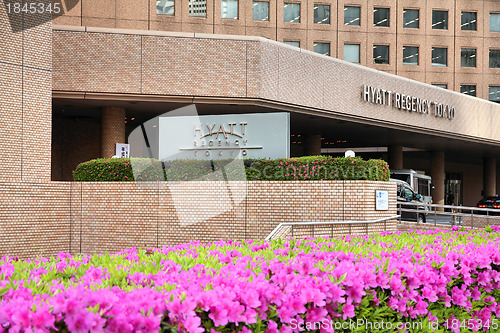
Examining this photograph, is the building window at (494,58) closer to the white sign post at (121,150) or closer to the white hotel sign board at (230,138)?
the white hotel sign board at (230,138)

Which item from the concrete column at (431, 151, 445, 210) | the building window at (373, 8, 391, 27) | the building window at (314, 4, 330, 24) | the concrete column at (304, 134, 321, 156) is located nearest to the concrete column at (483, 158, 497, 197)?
the concrete column at (431, 151, 445, 210)

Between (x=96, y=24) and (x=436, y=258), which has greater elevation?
(x=96, y=24)

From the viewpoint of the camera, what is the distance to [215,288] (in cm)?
350

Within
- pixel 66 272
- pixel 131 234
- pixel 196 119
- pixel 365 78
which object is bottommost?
pixel 131 234

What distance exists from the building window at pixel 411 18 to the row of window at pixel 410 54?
1703 millimetres

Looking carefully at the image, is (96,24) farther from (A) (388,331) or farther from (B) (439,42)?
(A) (388,331)

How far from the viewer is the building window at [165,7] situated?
128 ft

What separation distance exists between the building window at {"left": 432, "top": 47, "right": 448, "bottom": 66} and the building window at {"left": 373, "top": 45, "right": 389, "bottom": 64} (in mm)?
4445

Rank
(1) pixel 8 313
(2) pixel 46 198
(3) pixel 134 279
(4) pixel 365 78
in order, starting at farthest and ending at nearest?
(4) pixel 365 78, (2) pixel 46 198, (3) pixel 134 279, (1) pixel 8 313

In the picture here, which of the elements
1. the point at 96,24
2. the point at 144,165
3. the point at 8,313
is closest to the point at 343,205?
the point at 144,165

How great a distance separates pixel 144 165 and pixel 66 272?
1509 cm

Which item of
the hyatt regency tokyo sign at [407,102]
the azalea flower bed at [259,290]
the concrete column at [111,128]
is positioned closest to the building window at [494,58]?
the hyatt regency tokyo sign at [407,102]

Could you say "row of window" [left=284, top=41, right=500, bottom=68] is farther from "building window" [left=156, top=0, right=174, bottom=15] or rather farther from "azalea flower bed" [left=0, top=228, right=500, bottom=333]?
"azalea flower bed" [left=0, top=228, right=500, bottom=333]

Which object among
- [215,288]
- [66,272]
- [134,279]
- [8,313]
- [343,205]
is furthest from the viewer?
[343,205]
